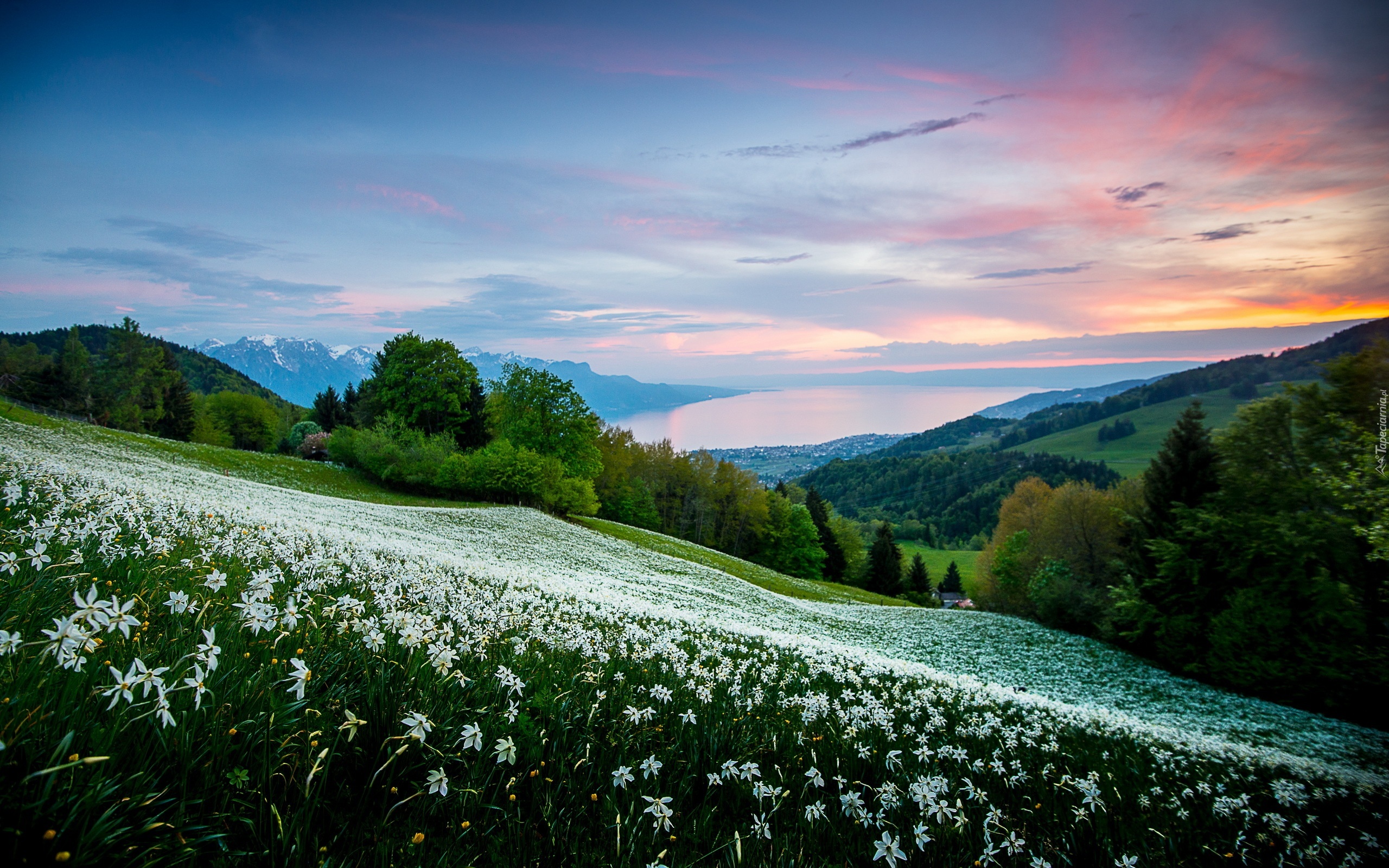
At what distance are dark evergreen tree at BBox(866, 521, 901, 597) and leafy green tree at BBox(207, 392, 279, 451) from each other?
377 feet

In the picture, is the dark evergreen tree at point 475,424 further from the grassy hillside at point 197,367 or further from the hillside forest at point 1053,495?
the grassy hillside at point 197,367

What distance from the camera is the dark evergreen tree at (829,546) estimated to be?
82250mm

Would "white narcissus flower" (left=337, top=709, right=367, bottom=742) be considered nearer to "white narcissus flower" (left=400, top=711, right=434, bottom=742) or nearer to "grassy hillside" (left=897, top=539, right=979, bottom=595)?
"white narcissus flower" (left=400, top=711, right=434, bottom=742)

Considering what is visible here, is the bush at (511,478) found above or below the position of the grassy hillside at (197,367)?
below

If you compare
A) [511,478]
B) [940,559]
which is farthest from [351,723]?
[940,559]

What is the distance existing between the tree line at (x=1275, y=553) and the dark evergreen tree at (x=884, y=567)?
45.1 metres

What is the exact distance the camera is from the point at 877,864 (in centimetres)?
390

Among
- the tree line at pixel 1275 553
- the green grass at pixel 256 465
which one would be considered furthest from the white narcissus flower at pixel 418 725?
the green grass at pixel 256 465

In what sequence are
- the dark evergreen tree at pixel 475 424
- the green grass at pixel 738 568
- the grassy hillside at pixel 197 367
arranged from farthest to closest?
1. the grassy hillside at pixel 197 367
2. the dark evergreen tree at pixel 475 424
3. the green grass at pixel 738 568

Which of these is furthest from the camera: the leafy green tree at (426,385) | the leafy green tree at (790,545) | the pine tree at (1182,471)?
the leafy green tree at (790,545)

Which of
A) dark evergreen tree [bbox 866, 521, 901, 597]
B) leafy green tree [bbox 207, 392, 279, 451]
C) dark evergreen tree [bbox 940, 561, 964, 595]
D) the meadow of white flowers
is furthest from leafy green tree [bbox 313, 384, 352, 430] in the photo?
dark evergreen tree [bbox 940, 561, 964, 595]

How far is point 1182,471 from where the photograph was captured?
89.2 feet

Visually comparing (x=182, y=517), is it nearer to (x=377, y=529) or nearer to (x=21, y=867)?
(x=21, y=867)

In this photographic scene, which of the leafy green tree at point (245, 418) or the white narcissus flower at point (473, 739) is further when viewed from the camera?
Result: the leafy green tree at point (245, 418)
